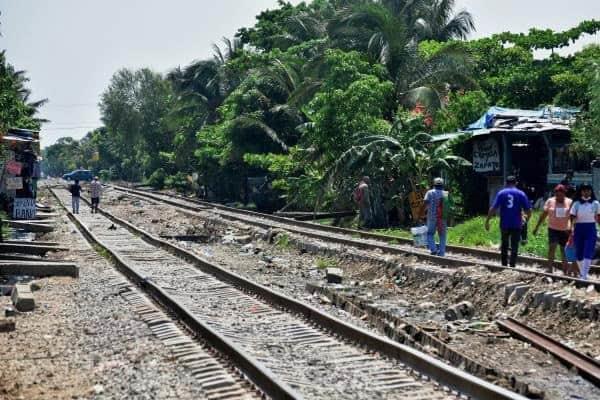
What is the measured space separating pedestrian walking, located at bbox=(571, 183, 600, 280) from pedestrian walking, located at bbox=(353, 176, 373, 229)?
563 inches

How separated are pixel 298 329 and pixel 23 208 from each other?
23.8m

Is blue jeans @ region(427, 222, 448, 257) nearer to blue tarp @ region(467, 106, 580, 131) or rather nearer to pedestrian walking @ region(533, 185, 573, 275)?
pedestrian walking @ region(533, 185, 573, 275)

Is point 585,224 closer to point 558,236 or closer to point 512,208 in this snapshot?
point 558,236

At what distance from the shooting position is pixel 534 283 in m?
12.2

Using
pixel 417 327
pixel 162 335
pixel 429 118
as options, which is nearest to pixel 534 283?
pixel 417 327

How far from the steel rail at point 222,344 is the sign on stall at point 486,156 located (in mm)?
15602

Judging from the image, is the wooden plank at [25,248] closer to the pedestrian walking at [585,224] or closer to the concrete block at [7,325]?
the concrete block at [7,325]

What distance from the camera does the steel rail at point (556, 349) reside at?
8.10m

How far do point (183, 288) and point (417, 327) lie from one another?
557 centimetres

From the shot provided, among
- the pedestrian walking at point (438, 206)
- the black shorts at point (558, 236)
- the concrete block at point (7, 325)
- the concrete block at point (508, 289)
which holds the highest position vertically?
the pedestrian walking at point (438, 206)

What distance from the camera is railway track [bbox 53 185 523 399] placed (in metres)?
7.33

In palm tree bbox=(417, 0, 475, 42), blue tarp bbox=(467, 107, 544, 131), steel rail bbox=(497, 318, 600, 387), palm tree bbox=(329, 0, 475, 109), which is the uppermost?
palm tree bbox=(417, 0, 475, 42)

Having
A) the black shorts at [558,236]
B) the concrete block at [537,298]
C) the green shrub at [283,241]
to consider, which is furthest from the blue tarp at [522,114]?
the concrete block at [537,298]

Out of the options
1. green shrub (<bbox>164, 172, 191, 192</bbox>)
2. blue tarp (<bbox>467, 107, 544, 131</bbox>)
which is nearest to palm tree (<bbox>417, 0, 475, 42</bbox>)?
blue tarp (<bbox>467, 107, 544, 131</bbox>)
